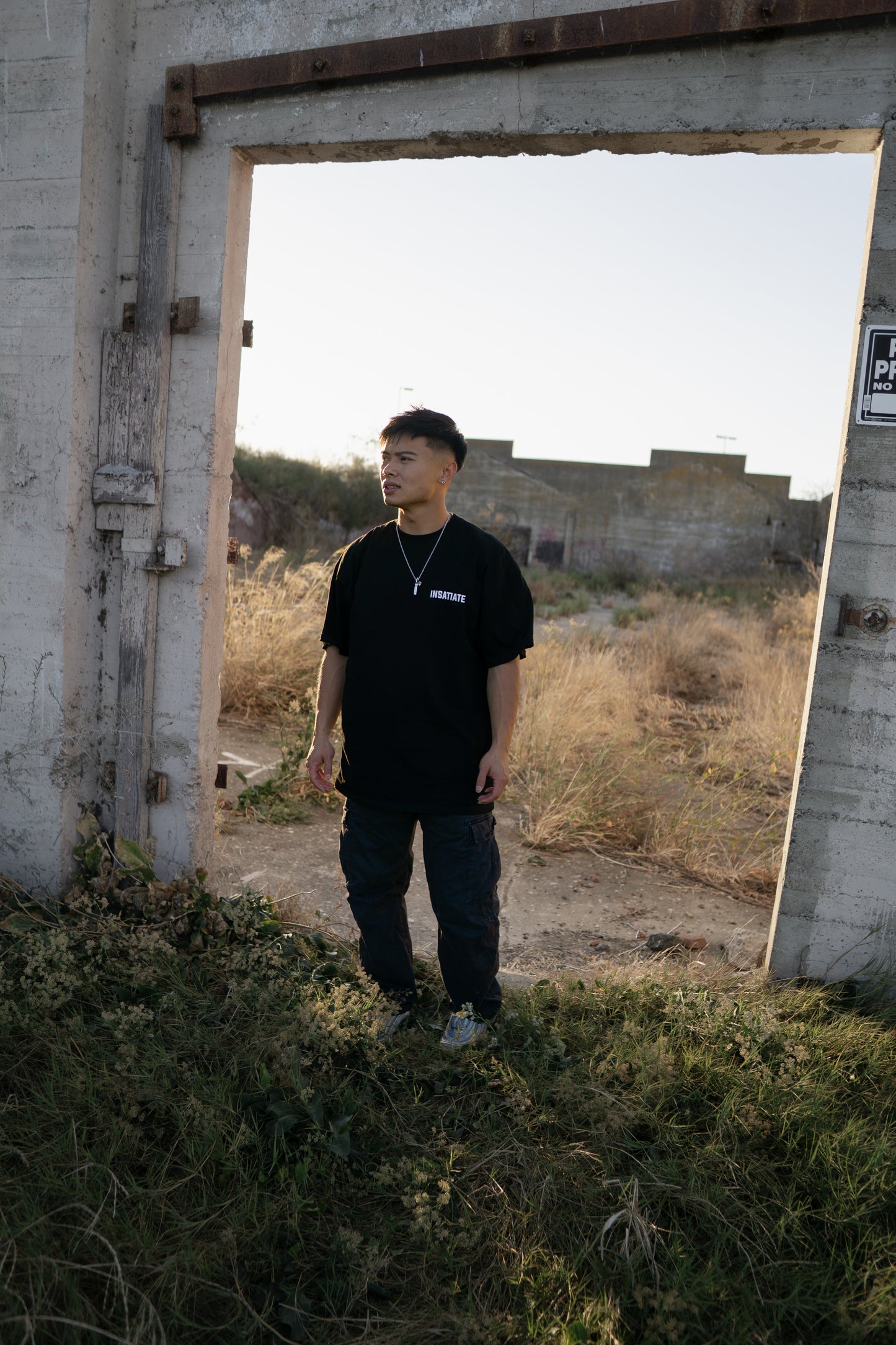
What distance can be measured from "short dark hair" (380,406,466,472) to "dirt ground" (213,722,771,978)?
2109mm

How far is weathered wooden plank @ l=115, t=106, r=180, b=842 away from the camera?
12.2ft

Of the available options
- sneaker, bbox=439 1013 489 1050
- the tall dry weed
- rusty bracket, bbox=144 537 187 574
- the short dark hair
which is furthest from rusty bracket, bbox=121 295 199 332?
the tall dry weed

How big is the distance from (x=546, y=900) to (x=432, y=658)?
245cm

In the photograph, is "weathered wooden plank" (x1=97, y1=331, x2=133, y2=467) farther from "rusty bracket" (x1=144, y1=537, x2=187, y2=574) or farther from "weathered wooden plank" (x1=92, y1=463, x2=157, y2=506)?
"rusty bracket" (x1=144, y1=537, x2=187, y2=574)

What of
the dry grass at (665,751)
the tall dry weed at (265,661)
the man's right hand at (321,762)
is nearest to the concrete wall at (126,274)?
the man's right hand at (321,762)

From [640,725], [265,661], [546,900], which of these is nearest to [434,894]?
[546,900]

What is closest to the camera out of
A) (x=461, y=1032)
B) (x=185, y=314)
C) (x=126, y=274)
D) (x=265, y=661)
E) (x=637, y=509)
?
(x=461, y=1032)

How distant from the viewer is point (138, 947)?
134 inches

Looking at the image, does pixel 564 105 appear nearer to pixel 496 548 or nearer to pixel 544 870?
pixel 496 548

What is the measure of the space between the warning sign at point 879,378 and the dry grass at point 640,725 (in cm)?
294

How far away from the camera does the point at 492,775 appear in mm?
3025

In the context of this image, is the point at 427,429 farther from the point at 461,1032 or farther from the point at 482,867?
the point at 461,1032

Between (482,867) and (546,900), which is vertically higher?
(482,867)

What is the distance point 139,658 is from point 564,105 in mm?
2667
